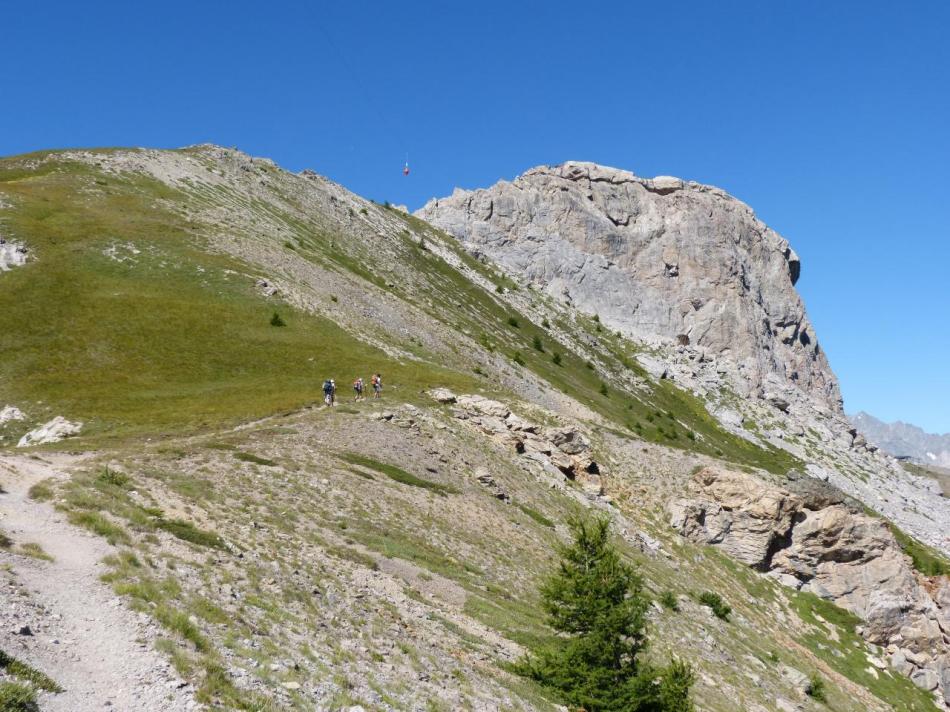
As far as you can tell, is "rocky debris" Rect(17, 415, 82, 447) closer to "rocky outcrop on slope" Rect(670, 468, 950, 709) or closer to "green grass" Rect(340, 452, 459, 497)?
"green grass" Rect(340, 452, 459, 497)

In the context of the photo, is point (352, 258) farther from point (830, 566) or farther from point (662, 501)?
point (830, 566)

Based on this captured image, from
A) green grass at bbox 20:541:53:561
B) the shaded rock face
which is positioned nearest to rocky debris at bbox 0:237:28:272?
green grass at bbox 20:541:53:561

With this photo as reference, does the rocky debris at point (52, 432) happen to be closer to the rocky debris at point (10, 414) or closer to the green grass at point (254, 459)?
the rocky debris at point (10, 414)

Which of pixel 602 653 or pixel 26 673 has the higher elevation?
pixel 602 653

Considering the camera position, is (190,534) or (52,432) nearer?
(190,534)

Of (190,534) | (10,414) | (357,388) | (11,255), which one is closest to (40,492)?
(190,534)

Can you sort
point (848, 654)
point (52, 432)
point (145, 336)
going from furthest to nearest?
point (145, 336)
point (848, 654)
point (52, 432)

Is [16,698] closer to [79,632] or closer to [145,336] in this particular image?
[79,632]

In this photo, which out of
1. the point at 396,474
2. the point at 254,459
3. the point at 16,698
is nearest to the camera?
the point at 16,698

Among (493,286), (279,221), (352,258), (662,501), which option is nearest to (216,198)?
(279,221)

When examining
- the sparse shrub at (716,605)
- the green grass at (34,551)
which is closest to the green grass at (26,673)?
the green grass at (34,551)

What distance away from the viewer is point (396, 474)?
34906mm

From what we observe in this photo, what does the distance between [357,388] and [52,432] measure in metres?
18.4

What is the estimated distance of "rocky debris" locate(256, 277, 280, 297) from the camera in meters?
61.9
